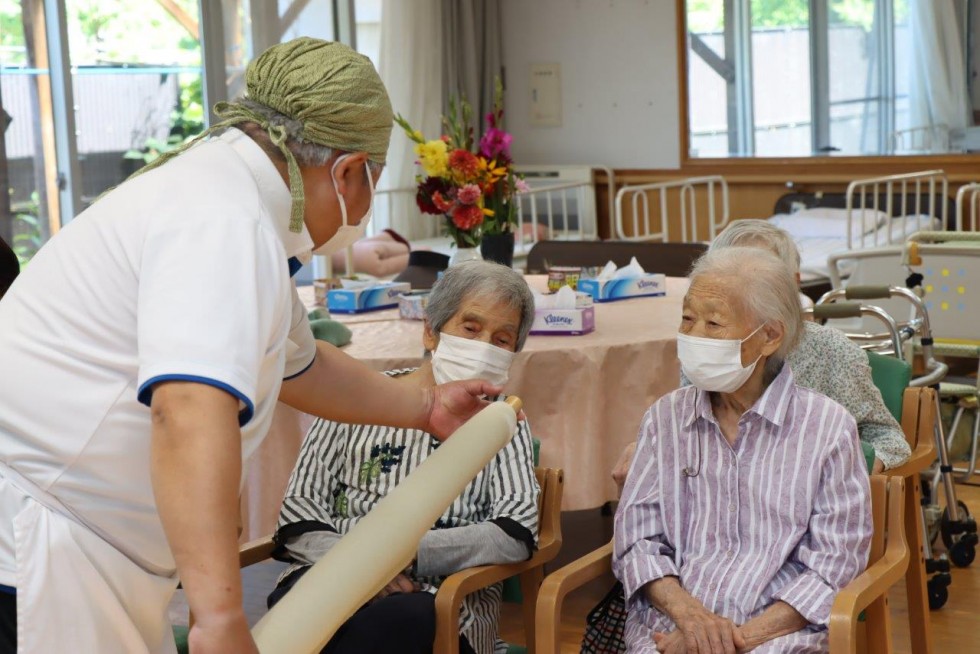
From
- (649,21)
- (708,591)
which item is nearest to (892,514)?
(708,591)

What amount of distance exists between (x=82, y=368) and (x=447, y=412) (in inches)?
23.3

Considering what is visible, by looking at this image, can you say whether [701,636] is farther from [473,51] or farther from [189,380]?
[473,51]

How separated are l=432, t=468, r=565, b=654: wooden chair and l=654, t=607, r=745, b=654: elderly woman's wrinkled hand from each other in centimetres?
24

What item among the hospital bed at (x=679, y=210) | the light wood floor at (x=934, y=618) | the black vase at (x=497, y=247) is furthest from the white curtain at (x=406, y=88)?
the light wood floor at (x=934, y=618)

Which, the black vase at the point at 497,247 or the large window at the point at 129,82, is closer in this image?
the black vase at the point at 497,247

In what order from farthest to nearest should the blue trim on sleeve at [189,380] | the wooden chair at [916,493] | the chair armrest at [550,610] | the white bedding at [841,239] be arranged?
the white bedding at [841,239] → the wooden chair at [916,493] → the chair armrest at [550,610] → the blue trim on sleeve at [189,380]

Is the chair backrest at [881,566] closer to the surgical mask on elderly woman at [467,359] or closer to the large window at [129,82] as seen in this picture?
the surgical mask on elderly woman at [467,359]

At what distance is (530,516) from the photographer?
214 cm

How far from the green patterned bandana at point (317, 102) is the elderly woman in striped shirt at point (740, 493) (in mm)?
964

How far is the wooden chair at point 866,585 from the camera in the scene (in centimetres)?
177

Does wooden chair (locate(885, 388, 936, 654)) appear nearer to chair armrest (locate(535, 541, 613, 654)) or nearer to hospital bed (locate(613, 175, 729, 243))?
chair armrest (locate(535, 541, 613, 654))

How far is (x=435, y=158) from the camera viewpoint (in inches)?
140

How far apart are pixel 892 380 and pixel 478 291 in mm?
1006

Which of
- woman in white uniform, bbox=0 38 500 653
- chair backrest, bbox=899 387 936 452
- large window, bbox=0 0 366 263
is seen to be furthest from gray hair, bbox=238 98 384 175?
large window, bbox=0 0 366 263
